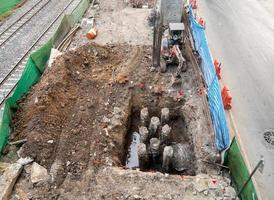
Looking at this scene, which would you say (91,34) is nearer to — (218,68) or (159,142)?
(218,68)

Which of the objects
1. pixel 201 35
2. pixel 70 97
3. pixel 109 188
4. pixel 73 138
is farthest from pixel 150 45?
pixel 109 188

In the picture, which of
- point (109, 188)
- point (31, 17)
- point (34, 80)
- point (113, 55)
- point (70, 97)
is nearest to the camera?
point (109, 188)

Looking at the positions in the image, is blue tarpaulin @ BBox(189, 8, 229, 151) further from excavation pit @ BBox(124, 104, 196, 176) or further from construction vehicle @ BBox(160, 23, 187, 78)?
excavation pit @ BBox(124, 104, 196, 176)

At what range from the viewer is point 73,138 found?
37.0 feet

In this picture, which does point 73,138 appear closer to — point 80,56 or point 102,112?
point 102,112

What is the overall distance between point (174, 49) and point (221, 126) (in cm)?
499

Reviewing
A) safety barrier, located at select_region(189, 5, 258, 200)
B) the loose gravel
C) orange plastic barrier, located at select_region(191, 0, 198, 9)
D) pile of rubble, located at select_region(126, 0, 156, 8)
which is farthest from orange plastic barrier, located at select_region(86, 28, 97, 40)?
orange plastic barrier, located at select_region(191, 0, 198, 9)

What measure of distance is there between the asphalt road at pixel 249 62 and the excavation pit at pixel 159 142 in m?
2.12

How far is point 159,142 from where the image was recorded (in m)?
11.6

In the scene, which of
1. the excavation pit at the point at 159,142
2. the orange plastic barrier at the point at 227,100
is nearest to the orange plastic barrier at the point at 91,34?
the excavation pit at the point at 159,142

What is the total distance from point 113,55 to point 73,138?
5.71 metres

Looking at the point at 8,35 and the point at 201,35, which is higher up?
the point at 201,35

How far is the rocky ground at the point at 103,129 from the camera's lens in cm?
973

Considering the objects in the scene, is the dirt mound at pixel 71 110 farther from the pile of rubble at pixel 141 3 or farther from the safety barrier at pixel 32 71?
the pile of rubble at pixel 141 3
